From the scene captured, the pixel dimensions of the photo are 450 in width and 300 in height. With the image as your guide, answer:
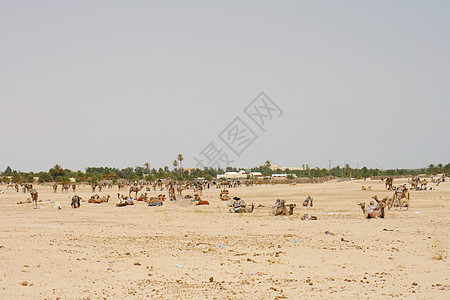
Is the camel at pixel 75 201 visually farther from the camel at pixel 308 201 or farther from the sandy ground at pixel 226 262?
the camel at pixel 308 201

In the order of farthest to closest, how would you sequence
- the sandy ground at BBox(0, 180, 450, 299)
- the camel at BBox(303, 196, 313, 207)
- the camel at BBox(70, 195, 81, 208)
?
the camel at BBox(70, 195, 81, 208), the camel at BBox(303, 196, 313, 207), the sandy ground at BBox(0, 180, 450, 299)

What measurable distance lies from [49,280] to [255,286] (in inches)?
153

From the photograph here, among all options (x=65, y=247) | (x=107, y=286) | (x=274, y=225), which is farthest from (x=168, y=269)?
(x=274, y=225)

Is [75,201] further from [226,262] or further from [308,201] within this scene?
[226,262]

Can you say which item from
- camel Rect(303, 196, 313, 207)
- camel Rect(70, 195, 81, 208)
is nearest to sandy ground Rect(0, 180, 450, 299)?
camel Rect(303, 196, 313, 207)

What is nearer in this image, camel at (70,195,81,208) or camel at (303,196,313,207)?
camel at (303,196,313,207)

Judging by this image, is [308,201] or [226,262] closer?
[226,262]

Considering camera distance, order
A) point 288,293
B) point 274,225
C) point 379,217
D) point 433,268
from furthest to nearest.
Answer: point 379,217
point 274,225
point 433,268
point 288,293

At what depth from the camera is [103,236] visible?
14906 millimetres

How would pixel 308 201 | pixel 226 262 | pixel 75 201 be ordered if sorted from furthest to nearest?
pixel 75 201, pixel 308 201, pixel 226 262

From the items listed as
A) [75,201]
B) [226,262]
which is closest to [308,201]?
[75,201]

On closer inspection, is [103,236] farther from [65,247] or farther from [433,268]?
[433,268]

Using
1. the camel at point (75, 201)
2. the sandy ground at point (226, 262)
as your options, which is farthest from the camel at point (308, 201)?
the camel at point (75, 201)

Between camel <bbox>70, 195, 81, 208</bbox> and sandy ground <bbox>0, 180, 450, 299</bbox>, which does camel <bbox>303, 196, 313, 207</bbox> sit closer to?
sandy ground <bbox>0, 180, 450, 299</bbox>
